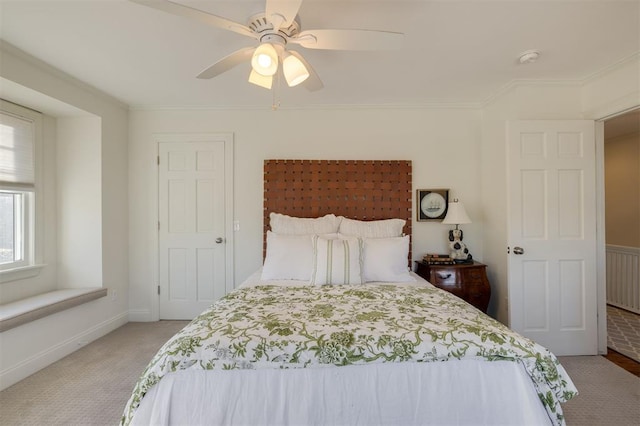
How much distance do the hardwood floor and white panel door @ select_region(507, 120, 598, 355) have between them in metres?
0.15

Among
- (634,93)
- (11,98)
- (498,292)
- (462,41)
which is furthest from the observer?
(498,292)

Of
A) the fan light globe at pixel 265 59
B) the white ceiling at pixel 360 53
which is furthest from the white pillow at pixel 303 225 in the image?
the fan light globe at pixel 265 59

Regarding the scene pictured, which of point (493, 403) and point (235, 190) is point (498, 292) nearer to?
point (493, 403)

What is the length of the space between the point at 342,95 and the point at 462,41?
1219 mm

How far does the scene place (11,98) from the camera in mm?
2453

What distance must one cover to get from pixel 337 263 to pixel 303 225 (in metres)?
0.72

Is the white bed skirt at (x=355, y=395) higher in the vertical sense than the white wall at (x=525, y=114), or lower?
lower

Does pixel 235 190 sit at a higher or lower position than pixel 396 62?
lower

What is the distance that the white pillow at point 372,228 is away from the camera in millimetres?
2812

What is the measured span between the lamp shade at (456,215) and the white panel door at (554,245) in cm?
45

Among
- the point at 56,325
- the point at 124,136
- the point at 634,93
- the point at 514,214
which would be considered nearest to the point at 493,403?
the point at 514,214

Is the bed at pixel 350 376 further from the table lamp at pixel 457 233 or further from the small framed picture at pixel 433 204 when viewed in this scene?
the small framed picture at pixel 433 204

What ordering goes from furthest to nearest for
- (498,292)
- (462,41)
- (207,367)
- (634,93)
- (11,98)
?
1. (498,292)
2. (11,98)
3. (634,93)
4. (462,41)
5. (207,367)

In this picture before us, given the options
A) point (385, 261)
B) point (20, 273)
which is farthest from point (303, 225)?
point (20, 273)
